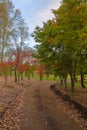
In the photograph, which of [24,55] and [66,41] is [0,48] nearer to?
[24,55]

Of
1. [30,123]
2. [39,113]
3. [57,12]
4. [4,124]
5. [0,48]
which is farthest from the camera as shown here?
[0,48]

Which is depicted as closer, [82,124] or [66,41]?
[82,124]

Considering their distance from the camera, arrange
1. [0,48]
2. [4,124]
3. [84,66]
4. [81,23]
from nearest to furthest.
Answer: [4,124] < [81,23] < [84,66] < [0,48]

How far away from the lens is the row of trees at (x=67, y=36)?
85.0 ft

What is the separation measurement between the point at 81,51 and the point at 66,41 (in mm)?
2304

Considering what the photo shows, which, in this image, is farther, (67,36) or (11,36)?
(11,36)

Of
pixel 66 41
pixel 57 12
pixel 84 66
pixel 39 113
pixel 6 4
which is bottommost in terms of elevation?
pixel 39 113

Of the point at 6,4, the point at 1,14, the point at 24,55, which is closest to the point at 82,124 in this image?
the point at 1,14

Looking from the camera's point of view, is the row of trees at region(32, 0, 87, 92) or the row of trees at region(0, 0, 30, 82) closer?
the row of trees at region(32, 0, 87, 92)

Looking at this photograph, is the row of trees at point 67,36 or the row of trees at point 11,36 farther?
the row of trees at point 11,36

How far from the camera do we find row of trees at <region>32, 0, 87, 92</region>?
25.9 m

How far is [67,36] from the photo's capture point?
89.0 ft

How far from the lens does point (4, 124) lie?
15008 millimetres

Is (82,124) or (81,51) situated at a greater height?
(81,51)
